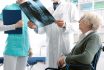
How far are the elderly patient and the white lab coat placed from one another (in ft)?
1.07

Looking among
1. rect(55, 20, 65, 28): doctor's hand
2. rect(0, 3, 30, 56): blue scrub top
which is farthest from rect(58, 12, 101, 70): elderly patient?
rect(0, 3, 30, 56): blue scrub top

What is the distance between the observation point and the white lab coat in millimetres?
2535

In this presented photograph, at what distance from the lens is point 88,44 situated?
1.98m

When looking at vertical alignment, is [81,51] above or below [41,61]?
above

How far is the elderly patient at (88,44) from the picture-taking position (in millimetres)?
1947

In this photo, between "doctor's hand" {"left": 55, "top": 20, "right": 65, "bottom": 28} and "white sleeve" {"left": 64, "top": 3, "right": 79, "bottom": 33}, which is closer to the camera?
"doctor's hand" {"left": 55, "top": 20, "right": 65, "bottom": 28}

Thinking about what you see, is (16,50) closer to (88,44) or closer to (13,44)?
(13,44)

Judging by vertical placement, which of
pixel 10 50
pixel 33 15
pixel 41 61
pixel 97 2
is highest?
pixel 97 2

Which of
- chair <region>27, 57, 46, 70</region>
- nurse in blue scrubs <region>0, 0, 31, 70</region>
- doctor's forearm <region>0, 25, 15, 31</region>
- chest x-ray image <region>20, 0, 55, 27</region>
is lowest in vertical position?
chair <region>27, 57, 46, 70</region>

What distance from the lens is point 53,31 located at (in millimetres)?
2574

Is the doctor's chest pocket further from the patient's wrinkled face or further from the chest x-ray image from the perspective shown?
the patient's wrinkled face

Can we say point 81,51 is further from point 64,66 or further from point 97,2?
point 97,2

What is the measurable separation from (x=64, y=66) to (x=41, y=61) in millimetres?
1956

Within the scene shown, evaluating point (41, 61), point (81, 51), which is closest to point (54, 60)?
point (81, 51)
